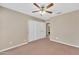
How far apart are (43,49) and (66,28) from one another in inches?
20.6

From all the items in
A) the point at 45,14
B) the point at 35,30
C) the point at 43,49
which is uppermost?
the point at 45,14

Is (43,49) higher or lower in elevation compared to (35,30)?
lower

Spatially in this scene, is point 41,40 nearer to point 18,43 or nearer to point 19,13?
point 18,43

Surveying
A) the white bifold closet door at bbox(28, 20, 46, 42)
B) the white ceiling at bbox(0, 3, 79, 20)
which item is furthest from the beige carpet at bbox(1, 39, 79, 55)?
the white ceiling at bbox(0, 3, 79, 20)

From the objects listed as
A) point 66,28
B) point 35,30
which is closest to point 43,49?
point 35,30

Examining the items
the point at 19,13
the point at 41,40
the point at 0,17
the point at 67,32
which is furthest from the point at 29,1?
the point at 67,32

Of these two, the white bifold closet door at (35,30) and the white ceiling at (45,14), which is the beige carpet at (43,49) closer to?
the white bifold closet door at (35,30)

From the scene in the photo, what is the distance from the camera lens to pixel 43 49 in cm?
187

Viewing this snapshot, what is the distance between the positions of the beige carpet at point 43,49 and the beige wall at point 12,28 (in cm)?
12

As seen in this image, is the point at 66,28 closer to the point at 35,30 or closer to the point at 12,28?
the point at 35,30

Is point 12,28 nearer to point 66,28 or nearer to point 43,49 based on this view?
point 43,49

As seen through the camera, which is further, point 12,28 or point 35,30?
point 35,30

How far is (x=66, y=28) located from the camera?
189 cm

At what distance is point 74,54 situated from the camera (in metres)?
1.83
